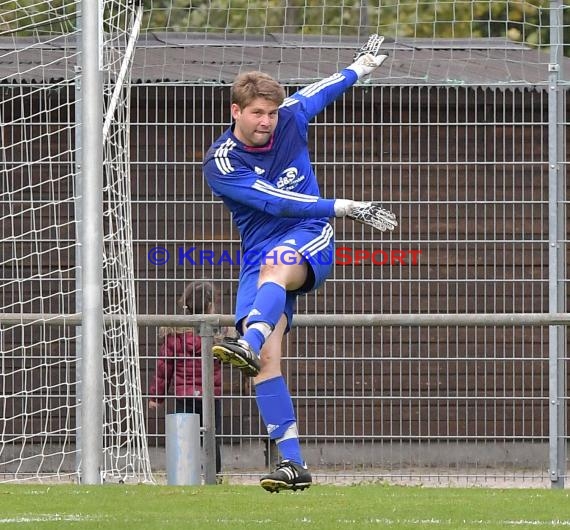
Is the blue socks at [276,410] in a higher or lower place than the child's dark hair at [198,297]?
lower

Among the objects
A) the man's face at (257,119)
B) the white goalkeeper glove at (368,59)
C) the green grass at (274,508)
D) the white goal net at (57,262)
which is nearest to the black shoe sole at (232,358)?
the green grass at (274,508)

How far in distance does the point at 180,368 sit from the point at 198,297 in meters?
0.53

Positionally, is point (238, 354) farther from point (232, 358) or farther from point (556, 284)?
point (556, 284)

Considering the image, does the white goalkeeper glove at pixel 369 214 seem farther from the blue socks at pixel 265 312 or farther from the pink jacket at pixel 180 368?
the pink jacket at pixel 180 368

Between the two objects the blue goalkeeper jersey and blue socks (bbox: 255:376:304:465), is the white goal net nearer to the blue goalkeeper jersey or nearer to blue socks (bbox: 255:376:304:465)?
the blue goalkeeper jersey

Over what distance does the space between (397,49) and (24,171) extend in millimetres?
3185

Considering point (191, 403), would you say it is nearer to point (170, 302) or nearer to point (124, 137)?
point (170, 302)

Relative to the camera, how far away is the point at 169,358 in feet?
34.8

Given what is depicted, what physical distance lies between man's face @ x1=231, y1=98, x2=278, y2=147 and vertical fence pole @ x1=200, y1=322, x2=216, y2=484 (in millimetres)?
2917

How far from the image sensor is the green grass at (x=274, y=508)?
6.48 m

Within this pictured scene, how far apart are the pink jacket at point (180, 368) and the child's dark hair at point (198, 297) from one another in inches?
8.2

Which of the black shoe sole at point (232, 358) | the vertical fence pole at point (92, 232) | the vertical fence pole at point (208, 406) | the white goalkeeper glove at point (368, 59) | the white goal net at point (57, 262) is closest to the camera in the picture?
the black shoe sole at point (232, 358)

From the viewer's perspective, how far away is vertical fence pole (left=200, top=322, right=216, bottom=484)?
961cm

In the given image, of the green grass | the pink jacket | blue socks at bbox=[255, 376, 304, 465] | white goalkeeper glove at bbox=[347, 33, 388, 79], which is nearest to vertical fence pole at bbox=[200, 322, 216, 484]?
the green grass
